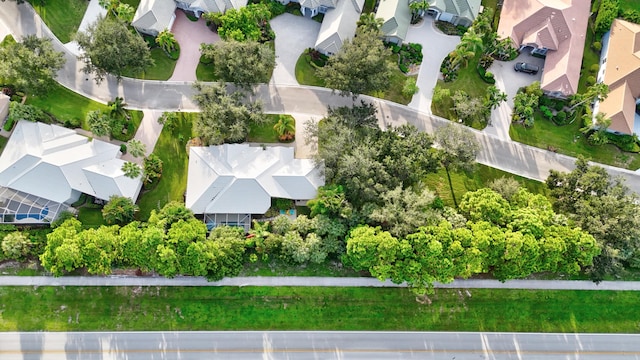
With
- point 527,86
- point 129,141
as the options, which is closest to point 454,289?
point 527,86

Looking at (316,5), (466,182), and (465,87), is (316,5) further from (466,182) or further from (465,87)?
(466,182)

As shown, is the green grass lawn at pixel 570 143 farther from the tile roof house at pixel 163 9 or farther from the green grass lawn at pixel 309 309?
the tile roof house at pixel 163 9

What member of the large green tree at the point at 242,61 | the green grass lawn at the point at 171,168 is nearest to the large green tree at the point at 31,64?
the green grass lawn at the point at 171,168

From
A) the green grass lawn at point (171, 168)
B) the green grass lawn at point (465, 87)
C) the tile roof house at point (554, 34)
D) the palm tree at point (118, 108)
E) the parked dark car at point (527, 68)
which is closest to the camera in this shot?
the green grass lawn at point (171, 168)

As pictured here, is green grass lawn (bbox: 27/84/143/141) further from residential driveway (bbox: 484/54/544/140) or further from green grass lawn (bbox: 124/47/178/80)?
residential driveway (bbox: 484/54/544/140)

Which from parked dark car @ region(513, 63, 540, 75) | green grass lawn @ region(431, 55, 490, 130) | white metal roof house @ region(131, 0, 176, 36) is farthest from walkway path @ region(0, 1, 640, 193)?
parked dark car @ region(513, 63, 540, 75)

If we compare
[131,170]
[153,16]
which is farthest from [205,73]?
[131,170]
